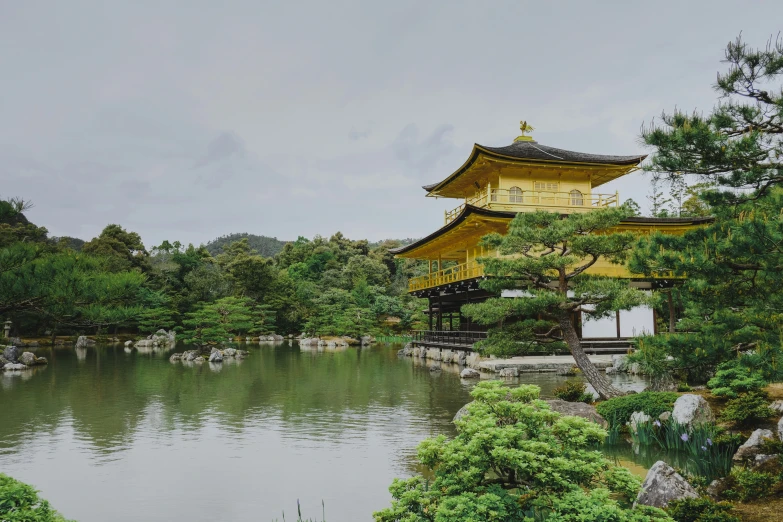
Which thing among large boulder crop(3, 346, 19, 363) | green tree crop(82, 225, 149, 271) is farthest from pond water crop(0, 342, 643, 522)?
green tree crop(82, 225, 149, 271)

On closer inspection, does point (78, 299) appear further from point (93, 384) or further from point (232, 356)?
point (232, 356)

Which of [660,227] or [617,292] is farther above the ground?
[660,227]

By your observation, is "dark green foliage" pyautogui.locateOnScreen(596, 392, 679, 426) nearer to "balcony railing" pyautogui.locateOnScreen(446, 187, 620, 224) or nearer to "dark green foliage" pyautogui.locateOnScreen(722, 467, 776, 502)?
"dark green foliage" pyautogui.locateOnScreen(722, 467, 776, 502)

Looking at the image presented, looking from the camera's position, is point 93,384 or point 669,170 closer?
point 669,170

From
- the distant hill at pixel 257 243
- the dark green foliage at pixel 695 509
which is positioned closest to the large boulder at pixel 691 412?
the dark green foliage at pixel 695 509

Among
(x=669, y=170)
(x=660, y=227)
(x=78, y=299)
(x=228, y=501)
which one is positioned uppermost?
(x=660, y=227)

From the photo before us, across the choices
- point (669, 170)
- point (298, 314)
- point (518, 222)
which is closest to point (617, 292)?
point (518, 222)

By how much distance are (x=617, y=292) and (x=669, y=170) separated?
453 centimetres

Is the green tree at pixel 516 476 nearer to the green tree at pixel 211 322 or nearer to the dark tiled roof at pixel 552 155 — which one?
the dark tiled roof at pixel 552 155

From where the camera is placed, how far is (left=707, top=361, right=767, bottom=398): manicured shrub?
26.2 feet

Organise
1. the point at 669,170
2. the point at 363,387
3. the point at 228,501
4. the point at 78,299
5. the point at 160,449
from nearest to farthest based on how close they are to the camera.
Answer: the point at 669,170
the point at 228,501
the point at 160,449
the point at 78,299
the point at 363,387

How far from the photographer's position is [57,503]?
234 inches

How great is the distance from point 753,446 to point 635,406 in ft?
6.08

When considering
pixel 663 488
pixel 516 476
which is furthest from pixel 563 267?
pixel 516 476
